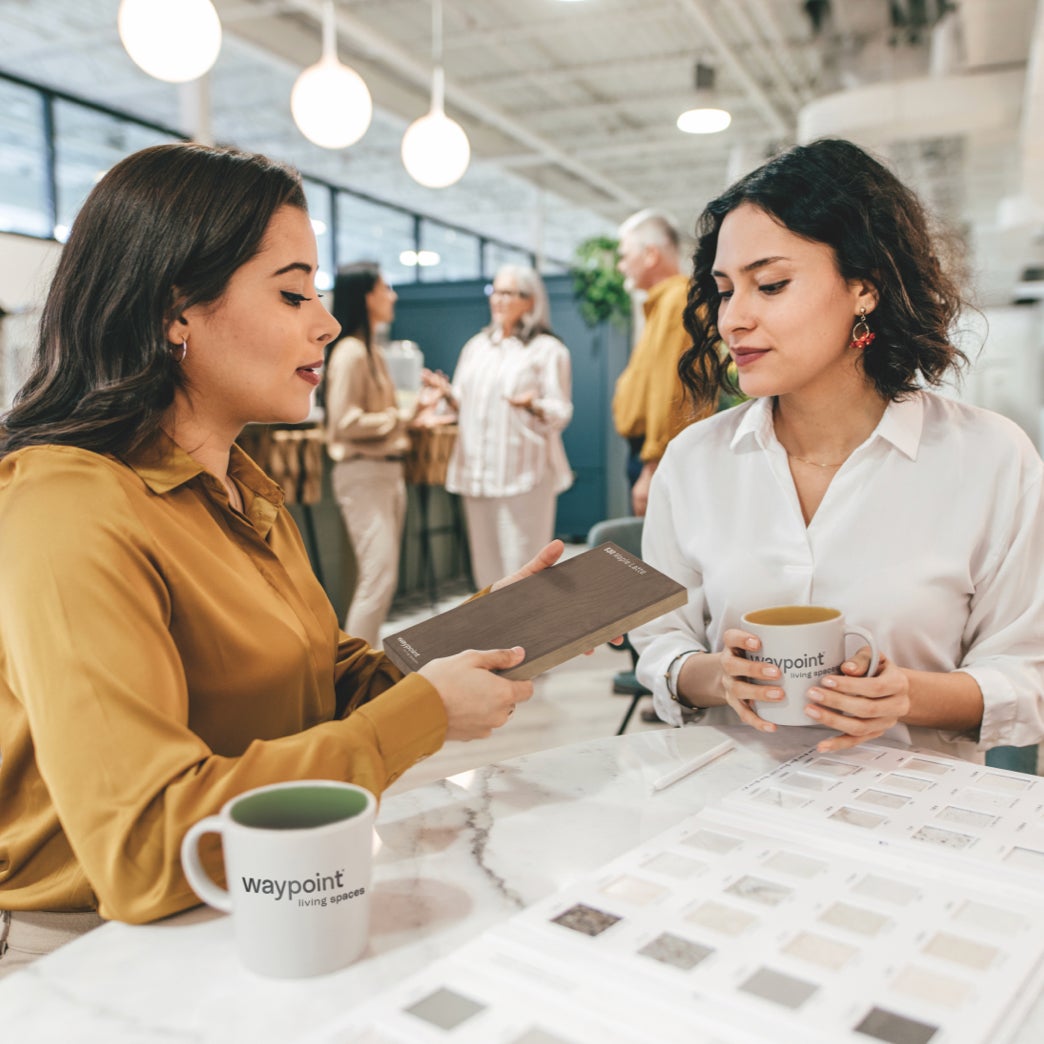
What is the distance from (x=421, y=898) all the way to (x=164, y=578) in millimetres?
397

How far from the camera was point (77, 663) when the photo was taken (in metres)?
0.84

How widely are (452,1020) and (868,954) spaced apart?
0.96 feet

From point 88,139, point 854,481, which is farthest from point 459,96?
point 854,481

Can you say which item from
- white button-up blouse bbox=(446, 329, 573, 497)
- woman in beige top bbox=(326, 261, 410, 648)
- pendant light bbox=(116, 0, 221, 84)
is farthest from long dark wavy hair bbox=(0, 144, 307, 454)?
white button-up blouse bbox=(446, 329, 573, 497)

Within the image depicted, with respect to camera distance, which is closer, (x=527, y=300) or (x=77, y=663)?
(x=77, y=663)

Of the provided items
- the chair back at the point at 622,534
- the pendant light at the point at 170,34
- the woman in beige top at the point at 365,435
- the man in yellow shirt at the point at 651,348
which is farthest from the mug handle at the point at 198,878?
the woman in beige top at the point at 365,435

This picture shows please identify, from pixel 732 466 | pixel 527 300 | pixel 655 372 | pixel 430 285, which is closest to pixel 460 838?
pixel 732 466

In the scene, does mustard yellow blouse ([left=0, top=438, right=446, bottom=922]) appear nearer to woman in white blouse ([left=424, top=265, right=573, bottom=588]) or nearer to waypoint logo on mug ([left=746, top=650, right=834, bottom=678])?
waypoint logo on mug ([left=746, top=650, right=834, bottom=678])

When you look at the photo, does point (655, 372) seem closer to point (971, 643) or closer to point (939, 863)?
point (971, 643)

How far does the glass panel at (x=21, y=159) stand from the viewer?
10.3m

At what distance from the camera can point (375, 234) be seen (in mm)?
17391

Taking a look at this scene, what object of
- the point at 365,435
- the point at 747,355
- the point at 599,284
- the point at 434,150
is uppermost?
the point at 434,150

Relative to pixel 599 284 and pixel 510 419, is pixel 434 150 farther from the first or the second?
pixel 599 284

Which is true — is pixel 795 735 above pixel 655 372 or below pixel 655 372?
below
